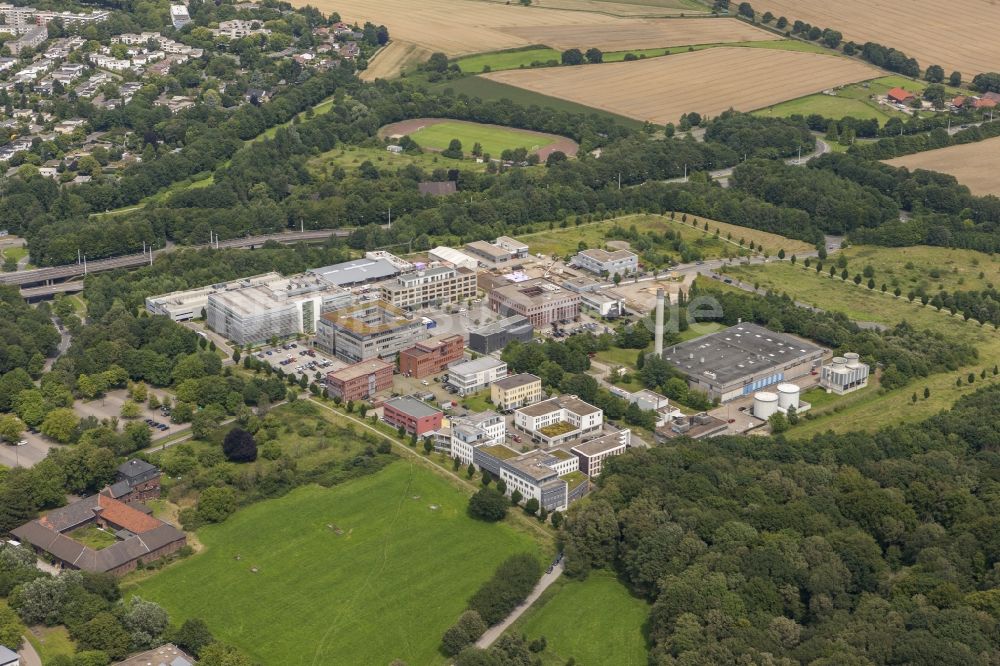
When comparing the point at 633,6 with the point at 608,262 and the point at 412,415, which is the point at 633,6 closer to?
the point at 608,262

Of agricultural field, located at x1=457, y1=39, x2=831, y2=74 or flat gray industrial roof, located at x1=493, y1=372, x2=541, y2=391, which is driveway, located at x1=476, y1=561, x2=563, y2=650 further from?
agricultural field, located at x1=457, y1=39, x2=831, y2=74

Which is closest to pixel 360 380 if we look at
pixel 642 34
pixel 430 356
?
pixel 430 356

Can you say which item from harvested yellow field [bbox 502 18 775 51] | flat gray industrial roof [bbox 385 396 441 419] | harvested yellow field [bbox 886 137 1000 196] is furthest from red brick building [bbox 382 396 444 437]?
harvested yellow field [bbox 502 18 775 51]

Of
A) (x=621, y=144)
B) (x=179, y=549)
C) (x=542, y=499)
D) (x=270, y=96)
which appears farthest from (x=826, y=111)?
(x=179, y=549)

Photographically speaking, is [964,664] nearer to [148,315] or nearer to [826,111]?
[148,315]

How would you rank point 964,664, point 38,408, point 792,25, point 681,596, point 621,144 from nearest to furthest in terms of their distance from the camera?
point 964,664 → point 681,596 → point 38,408 → point 621,144 → point 792,25
